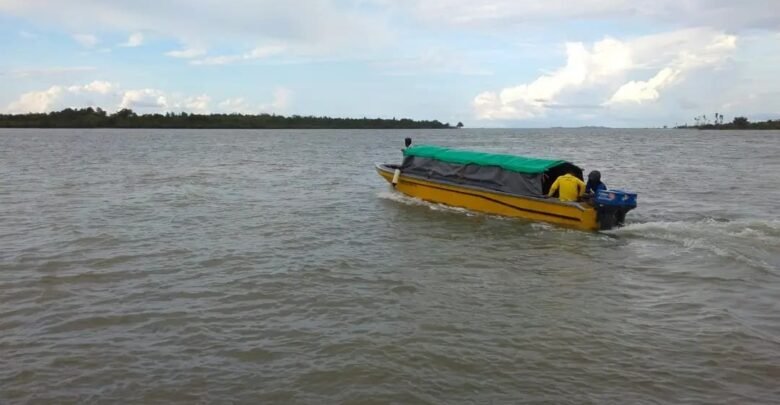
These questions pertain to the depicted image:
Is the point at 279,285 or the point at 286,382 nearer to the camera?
the point at 286,382

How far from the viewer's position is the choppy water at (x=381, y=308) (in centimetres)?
656

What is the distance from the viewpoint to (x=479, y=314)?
29.5 feet

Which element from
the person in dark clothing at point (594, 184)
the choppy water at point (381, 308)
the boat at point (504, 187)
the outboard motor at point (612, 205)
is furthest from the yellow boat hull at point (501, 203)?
the person in dark clothing at point (594, 184)

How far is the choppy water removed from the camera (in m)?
6.56

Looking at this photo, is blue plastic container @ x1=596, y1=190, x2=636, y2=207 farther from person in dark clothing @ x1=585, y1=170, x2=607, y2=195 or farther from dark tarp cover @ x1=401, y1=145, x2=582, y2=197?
dark tarp cover @ x1=401, y1=145, x2=582, y2=197

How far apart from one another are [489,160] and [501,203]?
1.78 m

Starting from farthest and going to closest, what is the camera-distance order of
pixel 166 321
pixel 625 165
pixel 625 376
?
pixel 625 165
pixel 166 321
pixel 625 376

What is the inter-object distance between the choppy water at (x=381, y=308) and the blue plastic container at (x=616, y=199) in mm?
770

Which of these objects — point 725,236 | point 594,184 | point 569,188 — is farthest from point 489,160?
point 725,236

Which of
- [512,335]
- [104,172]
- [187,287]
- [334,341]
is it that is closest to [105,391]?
[334,341]

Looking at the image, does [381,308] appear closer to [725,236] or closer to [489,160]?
[725,236]

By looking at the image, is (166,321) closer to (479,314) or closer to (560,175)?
(479,314)

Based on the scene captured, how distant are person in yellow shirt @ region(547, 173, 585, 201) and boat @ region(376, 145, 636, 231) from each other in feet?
0.78

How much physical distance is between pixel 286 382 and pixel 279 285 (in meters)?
3.91
